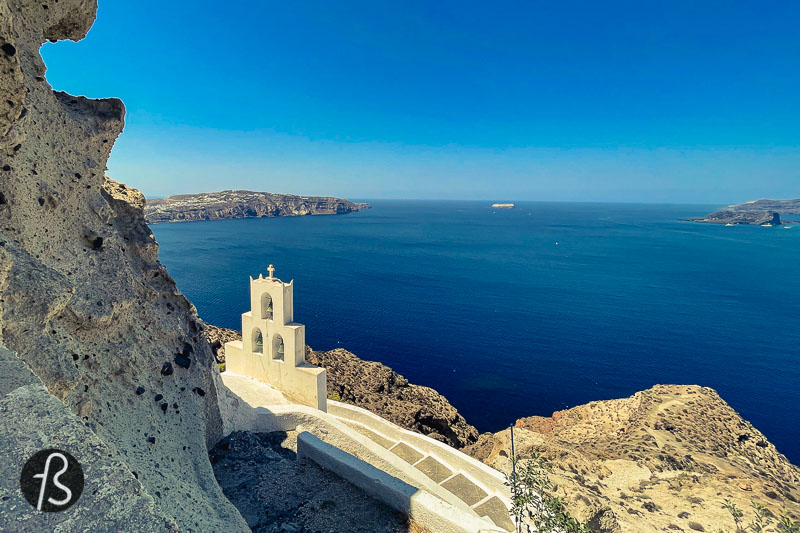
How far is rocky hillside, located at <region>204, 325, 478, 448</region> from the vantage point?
2408 centimetres

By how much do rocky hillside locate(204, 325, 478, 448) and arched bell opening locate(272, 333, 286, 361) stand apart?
6230mm

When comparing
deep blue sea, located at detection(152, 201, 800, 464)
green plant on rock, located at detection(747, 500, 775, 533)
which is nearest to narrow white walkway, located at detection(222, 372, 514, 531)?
green plant on rock, located at detection(747, 500, 775, 533)

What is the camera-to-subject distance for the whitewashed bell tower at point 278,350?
1700 cm

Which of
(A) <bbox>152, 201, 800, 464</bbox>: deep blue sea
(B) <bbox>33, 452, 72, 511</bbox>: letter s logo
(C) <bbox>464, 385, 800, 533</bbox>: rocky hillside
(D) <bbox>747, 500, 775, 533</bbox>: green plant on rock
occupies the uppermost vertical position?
(B) <bbox>33, 452, 72, 511</bbox>: letter s logo

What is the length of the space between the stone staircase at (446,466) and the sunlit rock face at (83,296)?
9439 mm

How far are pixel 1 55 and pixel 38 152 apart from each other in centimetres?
207

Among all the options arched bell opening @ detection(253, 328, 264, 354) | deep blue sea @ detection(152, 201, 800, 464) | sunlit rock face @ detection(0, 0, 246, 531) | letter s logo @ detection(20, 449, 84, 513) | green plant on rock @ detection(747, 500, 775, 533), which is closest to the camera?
letter s logo @ detection(20, 449, 84, 513)

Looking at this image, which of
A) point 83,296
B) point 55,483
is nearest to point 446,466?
point 83,296

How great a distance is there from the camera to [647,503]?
13.2 metres

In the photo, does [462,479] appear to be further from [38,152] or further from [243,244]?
[243,244]

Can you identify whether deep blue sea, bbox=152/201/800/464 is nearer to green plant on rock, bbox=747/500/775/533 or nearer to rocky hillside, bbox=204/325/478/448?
rocky hillside, bbox=204/325/478/448

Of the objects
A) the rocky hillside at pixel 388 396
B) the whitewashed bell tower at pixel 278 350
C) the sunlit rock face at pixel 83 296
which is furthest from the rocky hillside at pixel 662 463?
the sunlit rock face at pixel 83 296

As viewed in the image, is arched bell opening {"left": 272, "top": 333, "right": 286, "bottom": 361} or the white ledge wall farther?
arched bell opening {"left": 272, "top": 333, "right": 286, "bottom": 361}

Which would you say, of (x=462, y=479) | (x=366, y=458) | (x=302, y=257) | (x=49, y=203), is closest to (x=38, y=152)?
(x=49, y=203)
